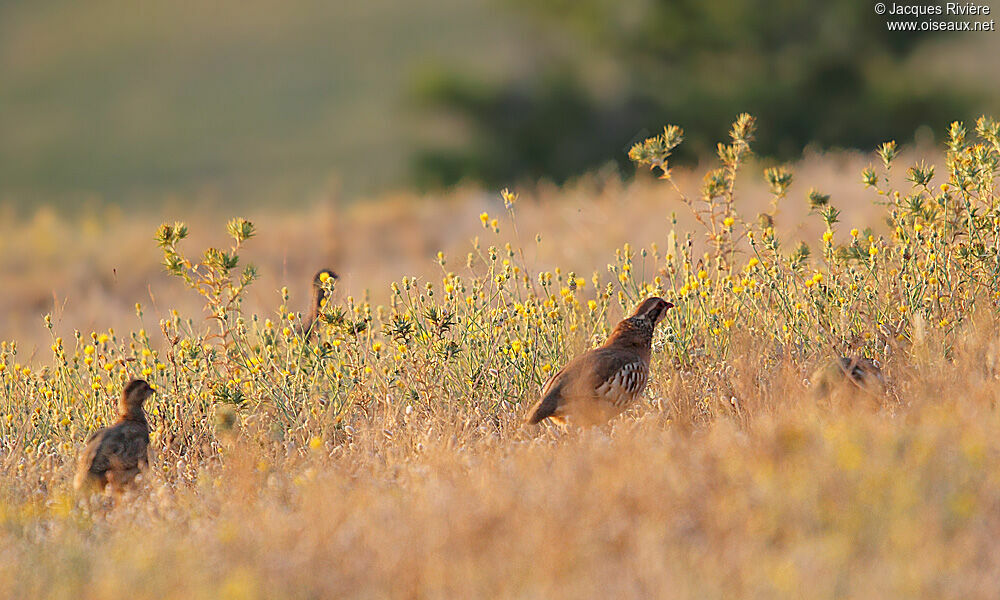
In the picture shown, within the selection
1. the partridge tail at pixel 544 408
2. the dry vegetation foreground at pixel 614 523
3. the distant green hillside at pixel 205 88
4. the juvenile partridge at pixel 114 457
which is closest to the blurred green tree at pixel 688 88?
the partridge tail at pixel 544 408

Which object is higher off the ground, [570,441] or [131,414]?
[131,414]

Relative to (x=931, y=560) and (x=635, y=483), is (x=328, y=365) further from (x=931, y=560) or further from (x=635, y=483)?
(x=931, y=560)

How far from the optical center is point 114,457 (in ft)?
18.1

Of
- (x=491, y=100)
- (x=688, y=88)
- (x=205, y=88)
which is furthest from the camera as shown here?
(x=205, y=88)

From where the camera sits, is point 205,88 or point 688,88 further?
point 205,88

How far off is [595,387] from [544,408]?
0.28 meters

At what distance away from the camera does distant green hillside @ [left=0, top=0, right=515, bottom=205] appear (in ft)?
200

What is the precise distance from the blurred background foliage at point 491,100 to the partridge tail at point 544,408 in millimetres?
12291

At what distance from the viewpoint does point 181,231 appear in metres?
5.95

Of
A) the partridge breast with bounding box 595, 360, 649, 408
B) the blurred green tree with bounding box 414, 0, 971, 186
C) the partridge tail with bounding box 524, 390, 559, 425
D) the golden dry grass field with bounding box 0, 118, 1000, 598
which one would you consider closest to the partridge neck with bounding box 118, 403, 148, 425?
the golden dry grass field with bounding box 0, 118, 1000, 598

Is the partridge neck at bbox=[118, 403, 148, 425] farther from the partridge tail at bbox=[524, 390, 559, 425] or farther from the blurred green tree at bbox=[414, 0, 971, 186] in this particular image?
the blurred green tree at bbox=[414, 0, 971, 186]

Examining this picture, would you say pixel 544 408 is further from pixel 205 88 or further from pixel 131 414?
pixel 205 88

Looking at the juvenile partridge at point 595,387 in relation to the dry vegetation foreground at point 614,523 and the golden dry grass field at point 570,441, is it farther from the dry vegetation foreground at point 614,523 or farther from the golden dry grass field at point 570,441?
the dry vegetation foreground at point 614,523

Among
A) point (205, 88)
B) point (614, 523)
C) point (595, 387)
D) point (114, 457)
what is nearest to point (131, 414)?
point (114, 457)
